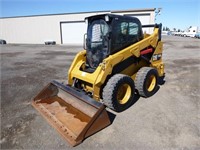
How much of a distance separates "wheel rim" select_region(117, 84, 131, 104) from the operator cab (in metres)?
0.93

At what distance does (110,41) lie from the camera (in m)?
4.24

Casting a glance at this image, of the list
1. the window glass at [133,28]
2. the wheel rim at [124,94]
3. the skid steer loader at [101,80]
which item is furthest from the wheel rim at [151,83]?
the window glass at [133,28]

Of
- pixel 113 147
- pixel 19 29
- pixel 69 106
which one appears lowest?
pixel 113 147

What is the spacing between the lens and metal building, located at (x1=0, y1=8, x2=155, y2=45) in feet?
91.9

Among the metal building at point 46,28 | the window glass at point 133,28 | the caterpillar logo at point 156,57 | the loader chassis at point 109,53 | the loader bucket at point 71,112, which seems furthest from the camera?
the metal building at point 46,28

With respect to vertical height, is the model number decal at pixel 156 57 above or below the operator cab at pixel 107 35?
below

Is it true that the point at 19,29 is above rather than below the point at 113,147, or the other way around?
above

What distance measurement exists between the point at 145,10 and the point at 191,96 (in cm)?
2102

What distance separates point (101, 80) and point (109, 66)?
1.25 ft

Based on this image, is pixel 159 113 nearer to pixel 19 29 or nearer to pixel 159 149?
pixel 159 149

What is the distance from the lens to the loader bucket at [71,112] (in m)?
3.25

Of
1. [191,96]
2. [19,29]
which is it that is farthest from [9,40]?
[191,96]

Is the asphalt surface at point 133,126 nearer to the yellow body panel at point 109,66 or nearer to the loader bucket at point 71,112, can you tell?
the loader bucket at point 71,112

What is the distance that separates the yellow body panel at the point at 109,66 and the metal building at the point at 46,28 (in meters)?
20.3
